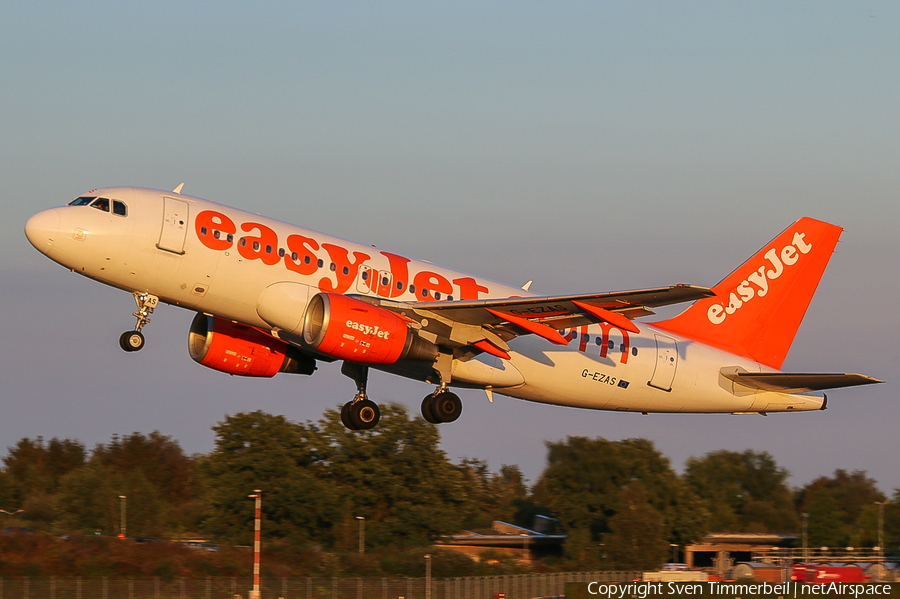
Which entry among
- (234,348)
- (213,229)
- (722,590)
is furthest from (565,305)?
(722,590)

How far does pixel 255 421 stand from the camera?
7750cm

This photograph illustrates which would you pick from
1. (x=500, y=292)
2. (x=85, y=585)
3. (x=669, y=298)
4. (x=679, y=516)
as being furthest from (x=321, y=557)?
(x=679, y=516)

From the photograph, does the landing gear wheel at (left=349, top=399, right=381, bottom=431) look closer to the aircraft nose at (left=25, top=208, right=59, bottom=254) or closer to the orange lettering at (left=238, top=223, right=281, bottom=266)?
the orange lettering at (left=238, top=223, right=281, bottom=266)

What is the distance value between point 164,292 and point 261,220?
11.0 feet

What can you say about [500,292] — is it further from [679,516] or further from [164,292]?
[679,516]

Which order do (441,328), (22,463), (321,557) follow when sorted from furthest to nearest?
(22,463) < (321,557) < (441,328)

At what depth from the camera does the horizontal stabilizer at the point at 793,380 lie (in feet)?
105

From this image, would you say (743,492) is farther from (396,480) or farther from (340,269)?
→ (340,269)

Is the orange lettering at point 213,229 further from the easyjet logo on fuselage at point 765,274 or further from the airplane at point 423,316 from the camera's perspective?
the easyjet logo on fuselage at point 765,274

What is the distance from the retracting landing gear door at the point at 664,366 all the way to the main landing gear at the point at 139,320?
1549 centimetres

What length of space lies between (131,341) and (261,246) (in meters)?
4.42

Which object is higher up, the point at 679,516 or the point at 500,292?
the point at 500,292

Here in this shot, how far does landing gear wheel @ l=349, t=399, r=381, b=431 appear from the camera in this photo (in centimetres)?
3294

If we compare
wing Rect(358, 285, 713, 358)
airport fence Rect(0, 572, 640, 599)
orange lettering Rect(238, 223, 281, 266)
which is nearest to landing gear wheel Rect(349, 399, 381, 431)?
wing Rect(358, 285, 713, 358)
